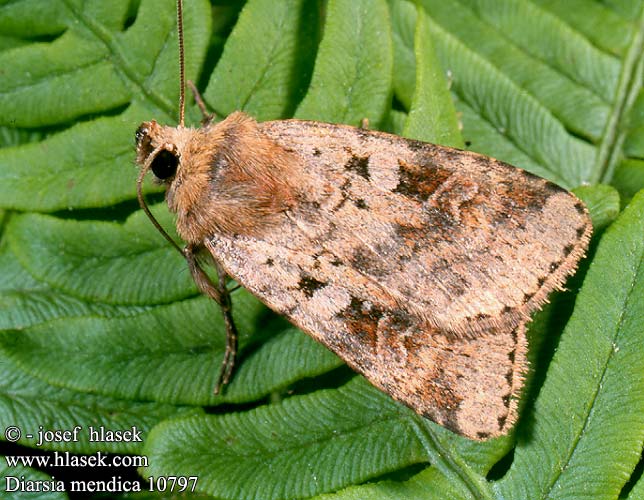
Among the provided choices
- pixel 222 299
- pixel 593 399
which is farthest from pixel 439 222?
pixel 222 299

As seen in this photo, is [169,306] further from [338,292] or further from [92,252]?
[338,292]

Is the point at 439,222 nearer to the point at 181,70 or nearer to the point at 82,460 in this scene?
the point at 181,70

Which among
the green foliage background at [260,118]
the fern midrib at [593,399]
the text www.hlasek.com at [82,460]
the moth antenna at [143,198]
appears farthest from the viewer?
the text www.hlasek.com at [82,460]

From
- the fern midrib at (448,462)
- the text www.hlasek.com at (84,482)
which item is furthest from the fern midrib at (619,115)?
the text www.hlasek.com at (84,482)

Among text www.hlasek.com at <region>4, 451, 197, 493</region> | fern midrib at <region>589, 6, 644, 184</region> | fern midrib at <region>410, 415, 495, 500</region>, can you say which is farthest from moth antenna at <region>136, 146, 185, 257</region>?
fern midrib at <region>589, 6, 644, 184</region>

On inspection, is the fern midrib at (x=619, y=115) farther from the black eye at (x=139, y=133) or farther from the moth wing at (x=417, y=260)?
the black eye at (x=139, y=133)

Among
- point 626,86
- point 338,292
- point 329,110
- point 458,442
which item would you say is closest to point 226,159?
point 329,110

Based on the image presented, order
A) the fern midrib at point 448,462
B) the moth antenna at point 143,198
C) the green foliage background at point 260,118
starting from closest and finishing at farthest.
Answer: the fern midrib at point 448,462 < the green foliage background at point 260,118 < the moth antenna at point 143,198
